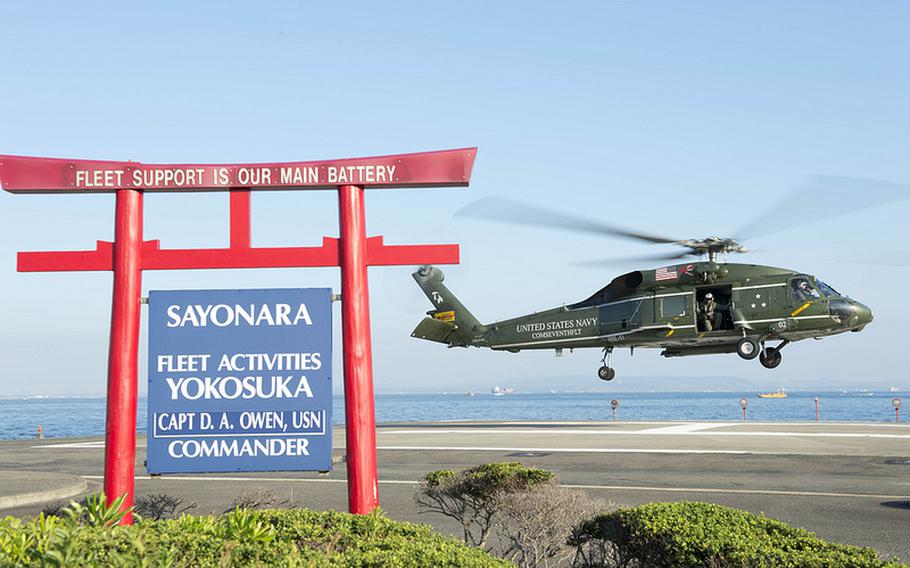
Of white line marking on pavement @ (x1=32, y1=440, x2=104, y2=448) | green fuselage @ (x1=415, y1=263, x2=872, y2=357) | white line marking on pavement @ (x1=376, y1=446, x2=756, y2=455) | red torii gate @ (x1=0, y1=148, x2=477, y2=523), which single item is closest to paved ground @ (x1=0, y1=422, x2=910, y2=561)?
white line marking on pavement @ (x1=376, y1=446, x2=756, y2=455)

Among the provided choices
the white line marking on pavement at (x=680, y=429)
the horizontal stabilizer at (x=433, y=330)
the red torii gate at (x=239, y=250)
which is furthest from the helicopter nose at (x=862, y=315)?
the red torii gate at (x=239, y=250)

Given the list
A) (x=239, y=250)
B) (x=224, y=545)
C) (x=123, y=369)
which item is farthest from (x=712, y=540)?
(x=123, y=369)

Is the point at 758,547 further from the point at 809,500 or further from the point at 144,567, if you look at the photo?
the point at 809,500

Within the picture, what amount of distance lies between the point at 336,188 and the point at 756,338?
22.0 meters

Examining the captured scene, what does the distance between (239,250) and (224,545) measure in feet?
12.9

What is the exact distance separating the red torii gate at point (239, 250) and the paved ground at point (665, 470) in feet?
2.86

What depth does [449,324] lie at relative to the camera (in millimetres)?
36656

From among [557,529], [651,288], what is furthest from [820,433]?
[557,529]

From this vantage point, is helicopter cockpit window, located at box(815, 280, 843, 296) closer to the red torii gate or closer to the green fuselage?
the green fuselage

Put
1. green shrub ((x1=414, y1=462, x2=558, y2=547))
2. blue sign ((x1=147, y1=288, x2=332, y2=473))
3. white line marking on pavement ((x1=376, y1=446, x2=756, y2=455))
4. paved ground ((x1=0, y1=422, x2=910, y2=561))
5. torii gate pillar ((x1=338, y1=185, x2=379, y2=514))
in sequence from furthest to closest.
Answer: white line marking on pavement ((x1=376, y1=446, x2=756, y2=455))
paved ground ((x1=0, y1=422, x2=910, y2=561))
green shrub ((x1=414, y1=462, x2=558, y2=547))
torii gate pillar ((x1=338, y1=185, x2=379, y2=514))
blue sign ((x1=147, y1=288, x2=332, y2=473))

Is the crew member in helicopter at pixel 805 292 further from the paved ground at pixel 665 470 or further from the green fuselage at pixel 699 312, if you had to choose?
the paved ground at pixel 665 470

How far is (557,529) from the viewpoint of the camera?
9.06 metres

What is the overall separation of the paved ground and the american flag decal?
211 inches

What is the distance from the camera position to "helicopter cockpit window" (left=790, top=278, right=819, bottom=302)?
26.5 metres
